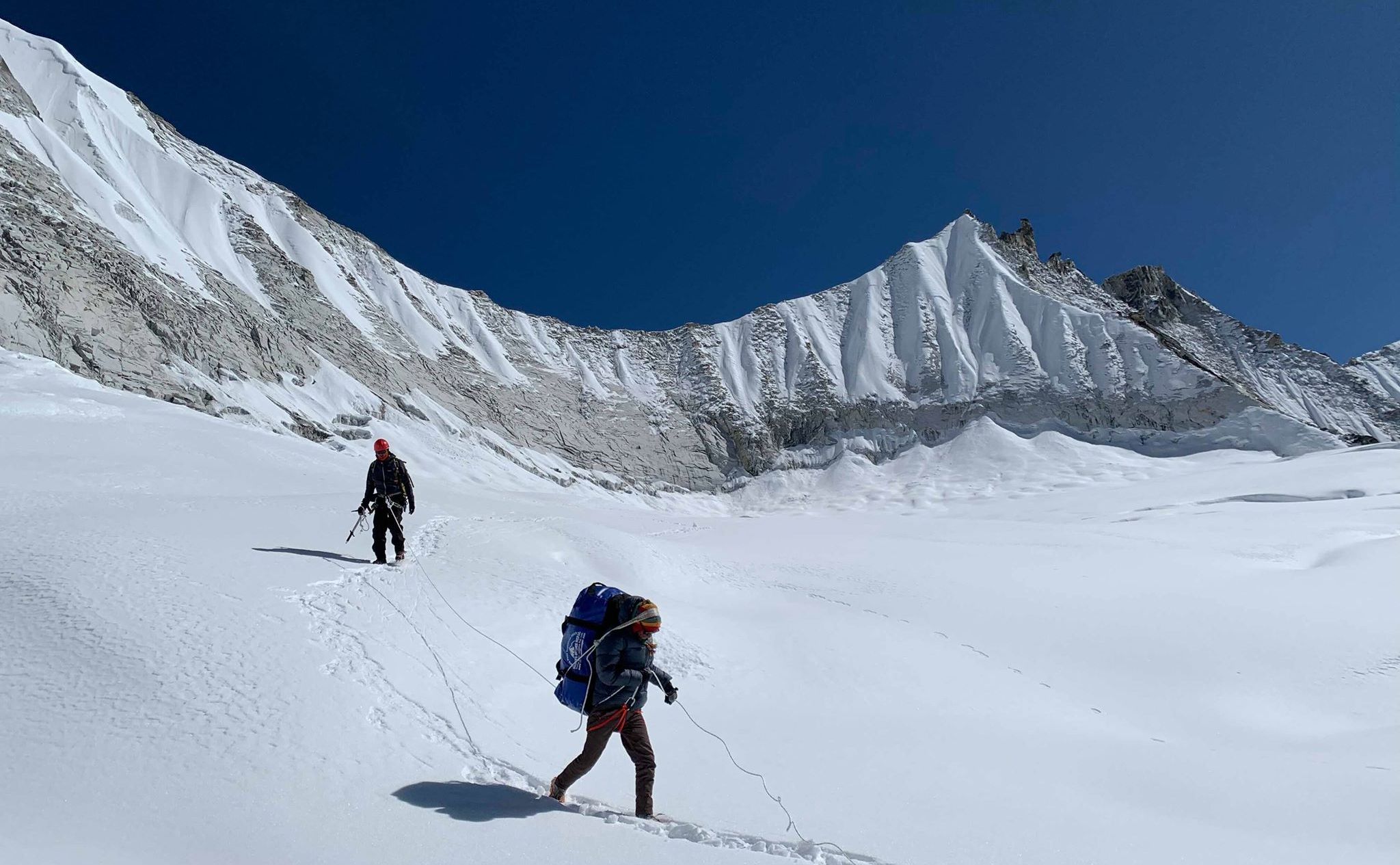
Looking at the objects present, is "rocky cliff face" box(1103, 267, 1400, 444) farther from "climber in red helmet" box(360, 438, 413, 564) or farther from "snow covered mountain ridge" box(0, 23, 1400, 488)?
"climber in red helmet" box(360, 438, 413, 564)

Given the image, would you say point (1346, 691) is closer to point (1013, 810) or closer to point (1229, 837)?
point (1229, 837)

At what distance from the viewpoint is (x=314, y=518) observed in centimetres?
1126

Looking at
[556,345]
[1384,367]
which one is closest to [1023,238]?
[556,345]

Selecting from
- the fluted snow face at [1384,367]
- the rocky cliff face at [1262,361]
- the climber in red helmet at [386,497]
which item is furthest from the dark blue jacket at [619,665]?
the fluted snow face at [1384,367]

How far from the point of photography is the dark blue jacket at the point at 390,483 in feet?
31.9

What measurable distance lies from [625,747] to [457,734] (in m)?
1.39

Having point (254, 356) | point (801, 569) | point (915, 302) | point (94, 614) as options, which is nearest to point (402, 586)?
point (94, 614)

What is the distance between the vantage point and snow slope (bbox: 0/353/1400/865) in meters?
4.02

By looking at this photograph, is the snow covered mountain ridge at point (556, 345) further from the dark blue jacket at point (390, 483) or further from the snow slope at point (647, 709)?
the dark blue jacket at point (390, 483)

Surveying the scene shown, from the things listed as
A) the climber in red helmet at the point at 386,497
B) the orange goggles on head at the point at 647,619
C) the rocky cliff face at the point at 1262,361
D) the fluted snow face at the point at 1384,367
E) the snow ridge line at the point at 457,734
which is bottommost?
the snow ridge line at the point at 457,734

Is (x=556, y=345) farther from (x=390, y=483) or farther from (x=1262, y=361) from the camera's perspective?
(x=1262, y=361)

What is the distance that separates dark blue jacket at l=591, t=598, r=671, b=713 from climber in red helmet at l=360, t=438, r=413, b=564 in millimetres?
5473

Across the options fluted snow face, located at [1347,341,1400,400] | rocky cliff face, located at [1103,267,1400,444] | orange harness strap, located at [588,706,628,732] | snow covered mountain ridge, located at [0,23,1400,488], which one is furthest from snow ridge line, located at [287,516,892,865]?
fluted snow face, located at [1347,341,1400,400]

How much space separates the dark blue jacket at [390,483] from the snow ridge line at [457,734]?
73.3 inches
